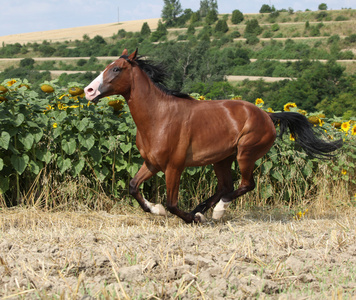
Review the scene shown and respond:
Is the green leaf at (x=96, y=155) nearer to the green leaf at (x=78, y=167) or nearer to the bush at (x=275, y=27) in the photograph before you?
the green leaf at (x=78, y=167)

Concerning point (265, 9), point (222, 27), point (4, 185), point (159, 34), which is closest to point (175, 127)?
point (4, 185)

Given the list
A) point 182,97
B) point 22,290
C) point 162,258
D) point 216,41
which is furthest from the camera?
point 216,41

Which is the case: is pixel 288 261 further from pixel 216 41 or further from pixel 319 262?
pixel 216 41

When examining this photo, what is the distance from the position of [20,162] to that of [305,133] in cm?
361

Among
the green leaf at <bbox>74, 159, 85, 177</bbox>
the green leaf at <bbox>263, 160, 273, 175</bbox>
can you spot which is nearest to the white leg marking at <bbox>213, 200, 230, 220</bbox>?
the green leaf at <bbox>263, 160, 273, 175</bbox>

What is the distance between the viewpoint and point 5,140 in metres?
5.42

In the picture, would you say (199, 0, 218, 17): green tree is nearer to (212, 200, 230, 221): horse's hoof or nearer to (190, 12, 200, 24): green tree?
(190, 12, 200, 24): green tree

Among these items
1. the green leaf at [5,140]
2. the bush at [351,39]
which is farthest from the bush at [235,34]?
the green leaf at [5,140]

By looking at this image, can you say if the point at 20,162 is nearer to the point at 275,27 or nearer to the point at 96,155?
the point at 96,155

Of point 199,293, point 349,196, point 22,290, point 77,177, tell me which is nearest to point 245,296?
point 199,293

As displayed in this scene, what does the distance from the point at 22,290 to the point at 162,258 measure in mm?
1059

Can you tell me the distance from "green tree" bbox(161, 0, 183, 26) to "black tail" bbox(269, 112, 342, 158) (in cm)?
9452

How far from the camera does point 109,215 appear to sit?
18.8 ft

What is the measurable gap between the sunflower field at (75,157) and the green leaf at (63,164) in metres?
0.01
